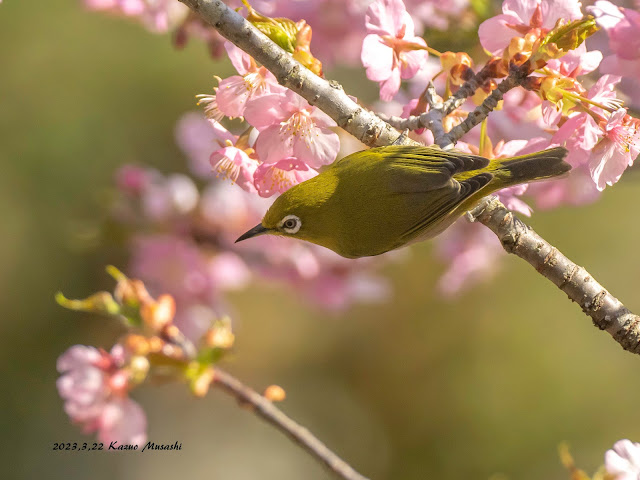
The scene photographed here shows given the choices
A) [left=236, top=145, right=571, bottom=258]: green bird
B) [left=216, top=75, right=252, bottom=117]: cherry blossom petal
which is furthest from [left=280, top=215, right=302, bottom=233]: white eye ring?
[left=216, top=75, right=252, bottom=117]: cherry blossom petal

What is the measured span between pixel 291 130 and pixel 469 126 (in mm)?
316

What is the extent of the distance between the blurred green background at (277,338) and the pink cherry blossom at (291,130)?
269cm

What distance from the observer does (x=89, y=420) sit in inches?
59.0

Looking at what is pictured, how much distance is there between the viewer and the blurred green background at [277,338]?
3959 millimetres

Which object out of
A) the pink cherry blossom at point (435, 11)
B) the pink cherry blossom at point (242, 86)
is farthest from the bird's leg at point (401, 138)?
the pink cherry blossom at point (435, 11)

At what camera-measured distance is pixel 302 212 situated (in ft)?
4.80

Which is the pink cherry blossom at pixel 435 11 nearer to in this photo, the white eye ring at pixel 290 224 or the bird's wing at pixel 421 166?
the bird's wing at pixel 421 166

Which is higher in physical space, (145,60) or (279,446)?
(145,60)

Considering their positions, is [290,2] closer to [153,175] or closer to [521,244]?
[153,175]

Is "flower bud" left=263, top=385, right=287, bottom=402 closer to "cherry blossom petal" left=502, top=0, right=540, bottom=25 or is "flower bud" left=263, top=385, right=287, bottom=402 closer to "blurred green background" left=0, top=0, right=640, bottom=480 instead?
"cherry blossom petal" left=502, top=0, right=540, bottom=25

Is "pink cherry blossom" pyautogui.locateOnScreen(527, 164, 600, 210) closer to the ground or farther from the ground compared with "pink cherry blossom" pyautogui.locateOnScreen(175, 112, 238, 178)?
closer to the ground

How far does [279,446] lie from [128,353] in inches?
135

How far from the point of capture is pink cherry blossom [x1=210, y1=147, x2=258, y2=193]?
1.26 m

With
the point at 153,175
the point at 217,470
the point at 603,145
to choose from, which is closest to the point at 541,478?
the point at 217,470
